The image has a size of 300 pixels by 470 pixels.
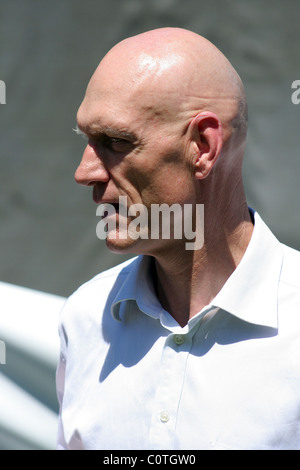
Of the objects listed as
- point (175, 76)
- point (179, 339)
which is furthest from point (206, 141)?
point (179, 339)

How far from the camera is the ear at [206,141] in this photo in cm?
121

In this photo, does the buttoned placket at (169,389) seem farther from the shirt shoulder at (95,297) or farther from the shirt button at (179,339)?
the shirt shoulder at (95,297)

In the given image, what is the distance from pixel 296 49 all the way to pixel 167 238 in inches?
57.3

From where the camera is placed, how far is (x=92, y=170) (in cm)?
125

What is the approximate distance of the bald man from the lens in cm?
119

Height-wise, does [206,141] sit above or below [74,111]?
below

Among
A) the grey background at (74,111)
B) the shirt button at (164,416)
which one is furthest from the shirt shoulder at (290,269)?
the grey background at (74,111)

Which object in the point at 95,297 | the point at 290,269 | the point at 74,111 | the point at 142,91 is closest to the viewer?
the point at 142,91

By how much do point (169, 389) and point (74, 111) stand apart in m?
1.94

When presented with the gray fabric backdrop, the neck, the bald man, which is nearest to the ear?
the bald man

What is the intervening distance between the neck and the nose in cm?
21

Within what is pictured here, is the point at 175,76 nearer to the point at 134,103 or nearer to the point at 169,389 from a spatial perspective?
the point at 134,103

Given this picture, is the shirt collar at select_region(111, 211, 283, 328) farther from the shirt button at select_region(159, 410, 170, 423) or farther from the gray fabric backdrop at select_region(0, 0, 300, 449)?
the gray fabric backdrop at select_region(0, 0, 300, 449)

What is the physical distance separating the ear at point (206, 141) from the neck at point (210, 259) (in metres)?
0.10
